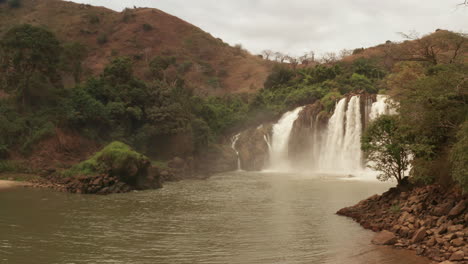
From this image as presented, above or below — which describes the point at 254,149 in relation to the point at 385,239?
above

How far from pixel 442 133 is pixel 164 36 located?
9404 centimetres

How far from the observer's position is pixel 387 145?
18781mm

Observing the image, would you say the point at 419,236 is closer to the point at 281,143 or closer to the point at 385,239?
the point at 385,239

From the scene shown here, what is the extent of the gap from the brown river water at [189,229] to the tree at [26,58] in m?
13.6

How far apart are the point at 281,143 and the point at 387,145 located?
32184 mm

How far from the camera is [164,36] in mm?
104625

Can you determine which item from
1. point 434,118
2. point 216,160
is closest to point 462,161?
point 434,118

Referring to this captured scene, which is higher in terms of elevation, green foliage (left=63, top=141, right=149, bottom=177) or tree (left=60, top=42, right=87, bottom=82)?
tree (left=60, top=42, right=87, bottom=82)

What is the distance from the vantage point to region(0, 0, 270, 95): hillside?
91500mm

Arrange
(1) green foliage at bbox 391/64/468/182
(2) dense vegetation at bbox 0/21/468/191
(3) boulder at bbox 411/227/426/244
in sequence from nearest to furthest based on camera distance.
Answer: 1. (3) boulder at bbox 411/227/426/244
2. (1) green foliage at bbox 391/64/468/182
3. (2) dense vegetation at bbox 0/21/468/191

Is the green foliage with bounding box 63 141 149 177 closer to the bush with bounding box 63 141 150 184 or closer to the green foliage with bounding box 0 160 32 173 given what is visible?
the bush with bounding box 63 141 150 184

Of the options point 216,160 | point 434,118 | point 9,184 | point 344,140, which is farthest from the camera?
point 216,160

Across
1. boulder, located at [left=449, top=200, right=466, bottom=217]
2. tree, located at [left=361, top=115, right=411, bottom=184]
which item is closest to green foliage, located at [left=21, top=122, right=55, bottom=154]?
tree, located at [left=361, top=115, right=411, bottom=184]

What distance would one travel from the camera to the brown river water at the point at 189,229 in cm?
1356
